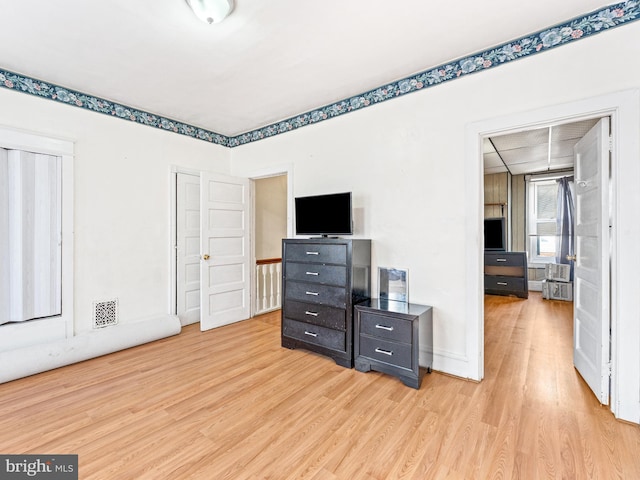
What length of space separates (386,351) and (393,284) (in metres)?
0.65

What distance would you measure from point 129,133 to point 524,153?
5.61m

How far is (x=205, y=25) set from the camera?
2.07 m

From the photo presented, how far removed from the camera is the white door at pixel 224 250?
12.6 ft

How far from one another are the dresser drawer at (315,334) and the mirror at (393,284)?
57 cm

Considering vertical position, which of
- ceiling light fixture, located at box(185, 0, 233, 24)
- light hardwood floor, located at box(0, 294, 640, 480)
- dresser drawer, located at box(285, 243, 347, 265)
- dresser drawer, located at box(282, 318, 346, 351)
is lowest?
light hardwood floor, located at box(0, 294, 640, 480)

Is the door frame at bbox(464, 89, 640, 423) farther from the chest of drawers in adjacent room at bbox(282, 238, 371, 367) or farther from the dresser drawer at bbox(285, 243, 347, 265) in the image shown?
the dresser drawer at bbox(285, 243, 347, 265)

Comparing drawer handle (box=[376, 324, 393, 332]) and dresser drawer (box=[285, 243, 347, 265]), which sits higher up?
dresser drawer (box=[285, 243, 347, 265])

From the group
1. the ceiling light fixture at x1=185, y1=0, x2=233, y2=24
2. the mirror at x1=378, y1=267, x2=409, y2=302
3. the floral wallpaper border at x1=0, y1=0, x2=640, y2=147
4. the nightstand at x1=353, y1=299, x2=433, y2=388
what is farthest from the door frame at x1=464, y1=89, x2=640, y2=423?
the ceiling light fixture at x1=185, y1=0, x2=233, y2=24

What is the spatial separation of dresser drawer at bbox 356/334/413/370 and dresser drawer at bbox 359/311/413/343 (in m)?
0.04

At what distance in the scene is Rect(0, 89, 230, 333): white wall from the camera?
3.01m

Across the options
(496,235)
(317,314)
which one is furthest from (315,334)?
(496,235)

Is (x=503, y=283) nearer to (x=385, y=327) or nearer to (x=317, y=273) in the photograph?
(x=385, y=327)

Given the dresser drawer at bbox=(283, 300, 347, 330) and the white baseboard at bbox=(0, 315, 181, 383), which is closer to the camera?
the white baseboard at bbox=(0, 315, 181, 383)

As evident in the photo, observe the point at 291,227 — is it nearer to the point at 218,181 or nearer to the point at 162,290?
the point at 218,181
